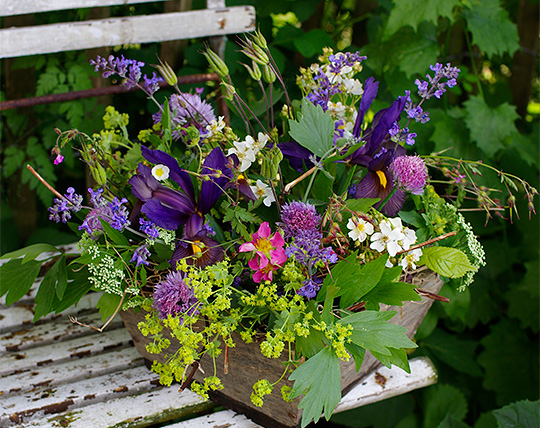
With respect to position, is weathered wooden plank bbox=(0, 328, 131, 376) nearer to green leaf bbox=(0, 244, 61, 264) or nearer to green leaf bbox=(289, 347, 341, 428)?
green leaf bbox=(0, 244, 61, 264)

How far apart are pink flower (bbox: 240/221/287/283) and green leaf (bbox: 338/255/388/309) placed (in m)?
0.09

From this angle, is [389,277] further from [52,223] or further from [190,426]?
[52,223]

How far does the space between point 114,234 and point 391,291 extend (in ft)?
1.30

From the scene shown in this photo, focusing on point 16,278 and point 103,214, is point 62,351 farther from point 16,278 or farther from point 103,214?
point 103,214

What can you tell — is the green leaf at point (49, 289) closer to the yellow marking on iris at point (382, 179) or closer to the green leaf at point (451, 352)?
the yellow marking on iris at point (382, 179)

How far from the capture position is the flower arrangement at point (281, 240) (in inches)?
26.5

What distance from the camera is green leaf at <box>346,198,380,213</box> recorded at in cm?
72

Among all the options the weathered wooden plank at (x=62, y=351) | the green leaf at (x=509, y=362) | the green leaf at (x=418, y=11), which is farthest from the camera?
the green leaf at (x=509, y=362)

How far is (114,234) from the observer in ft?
2.50

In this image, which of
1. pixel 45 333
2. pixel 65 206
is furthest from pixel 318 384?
pixel 45 333

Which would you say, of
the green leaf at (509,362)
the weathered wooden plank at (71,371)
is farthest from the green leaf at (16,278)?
the green leaf at (509,362)

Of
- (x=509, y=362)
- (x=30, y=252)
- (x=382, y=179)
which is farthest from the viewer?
(x=509, y=362)

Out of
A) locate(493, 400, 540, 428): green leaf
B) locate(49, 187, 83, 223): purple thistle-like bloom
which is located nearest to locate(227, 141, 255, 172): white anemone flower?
locate(49, 187, 83, 223): purple thistle-like bloom

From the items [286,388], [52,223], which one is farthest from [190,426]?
[52,223]
